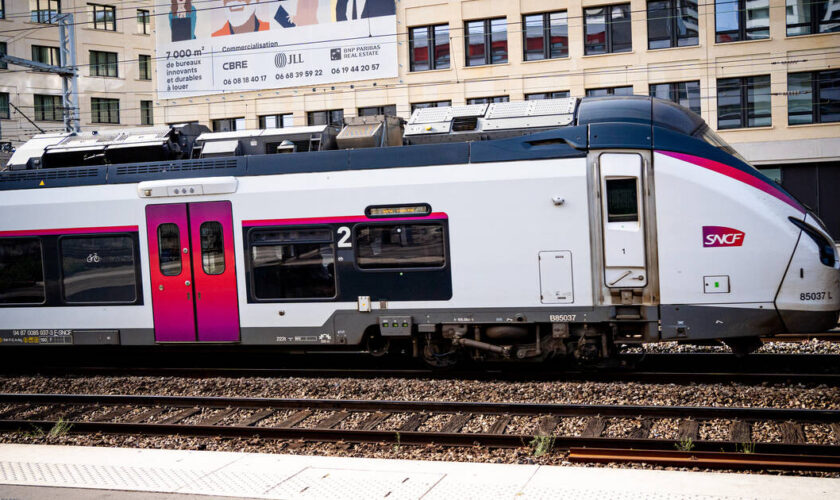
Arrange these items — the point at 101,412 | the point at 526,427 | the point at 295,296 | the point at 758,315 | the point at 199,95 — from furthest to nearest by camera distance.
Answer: the point at 199,95 → the point at 295,296 → the point at 101,412 → the point at 758,315 → the point at 526,427

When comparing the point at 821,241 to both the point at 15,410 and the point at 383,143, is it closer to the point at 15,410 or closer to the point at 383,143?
the point at 383,143

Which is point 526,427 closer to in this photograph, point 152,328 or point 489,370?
point 489,370

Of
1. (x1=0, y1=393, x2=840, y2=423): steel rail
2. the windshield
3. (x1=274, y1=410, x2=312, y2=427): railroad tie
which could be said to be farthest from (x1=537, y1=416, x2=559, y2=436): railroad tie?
the windshield

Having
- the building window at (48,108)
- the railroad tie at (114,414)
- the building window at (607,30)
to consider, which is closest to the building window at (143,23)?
the building window at (48,108)

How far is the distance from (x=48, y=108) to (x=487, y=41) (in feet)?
107

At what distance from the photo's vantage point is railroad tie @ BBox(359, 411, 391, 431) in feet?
26.8

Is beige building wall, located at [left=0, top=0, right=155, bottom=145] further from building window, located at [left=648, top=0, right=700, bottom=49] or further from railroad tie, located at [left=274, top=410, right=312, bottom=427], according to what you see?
railroad tie, located at [left=274, top=410, right=312, bottom=427]

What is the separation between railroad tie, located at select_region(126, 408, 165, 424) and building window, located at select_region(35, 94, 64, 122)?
4505 centimetres

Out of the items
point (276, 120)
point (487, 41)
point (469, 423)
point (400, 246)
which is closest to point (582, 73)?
point (487, 41)

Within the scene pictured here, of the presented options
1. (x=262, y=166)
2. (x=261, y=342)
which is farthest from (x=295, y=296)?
(x=262, y=166)

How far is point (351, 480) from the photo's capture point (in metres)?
6.23

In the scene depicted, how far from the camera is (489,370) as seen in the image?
10641mm

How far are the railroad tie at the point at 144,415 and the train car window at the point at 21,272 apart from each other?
341cm

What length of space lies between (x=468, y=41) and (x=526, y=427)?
84.3 ft
